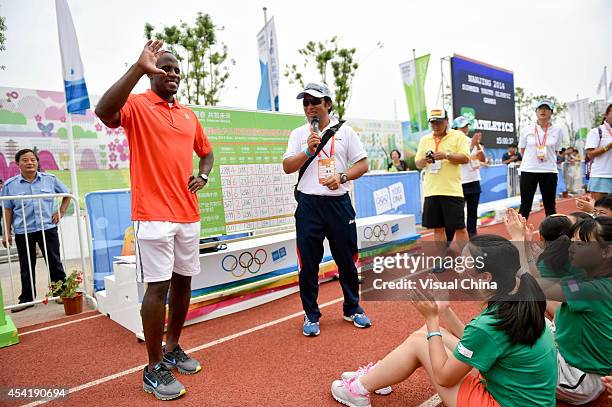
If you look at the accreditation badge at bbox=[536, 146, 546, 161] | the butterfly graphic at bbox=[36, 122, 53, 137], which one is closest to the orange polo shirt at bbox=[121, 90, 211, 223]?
the accreditation badge at bbox=[536, 146, 546, 161]

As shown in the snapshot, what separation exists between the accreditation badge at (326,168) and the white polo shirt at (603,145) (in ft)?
12.4

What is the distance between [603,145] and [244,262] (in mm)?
4558

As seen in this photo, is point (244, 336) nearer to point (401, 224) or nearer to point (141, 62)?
point (141, 62)

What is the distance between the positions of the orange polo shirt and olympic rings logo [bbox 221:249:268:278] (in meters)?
1.55

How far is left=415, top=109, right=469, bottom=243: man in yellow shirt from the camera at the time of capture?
469 centimetres

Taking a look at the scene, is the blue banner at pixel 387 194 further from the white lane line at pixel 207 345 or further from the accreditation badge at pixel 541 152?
the white lane line at pixel 207 345

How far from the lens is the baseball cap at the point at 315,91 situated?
133 inches

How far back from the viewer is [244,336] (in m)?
3.57

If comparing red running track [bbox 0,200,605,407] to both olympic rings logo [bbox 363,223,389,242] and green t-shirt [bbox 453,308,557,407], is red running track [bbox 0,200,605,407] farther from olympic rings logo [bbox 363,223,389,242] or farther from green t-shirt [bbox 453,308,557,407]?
olympic rings logo [bbox 363,223,389,242]

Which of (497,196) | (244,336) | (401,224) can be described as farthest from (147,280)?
(497,196)

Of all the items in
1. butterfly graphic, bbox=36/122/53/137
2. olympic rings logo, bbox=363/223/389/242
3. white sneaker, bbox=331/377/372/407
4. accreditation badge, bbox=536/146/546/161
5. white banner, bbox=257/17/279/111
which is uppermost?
white banner, bbox=257/17/279/111

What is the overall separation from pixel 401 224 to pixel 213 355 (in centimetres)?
392

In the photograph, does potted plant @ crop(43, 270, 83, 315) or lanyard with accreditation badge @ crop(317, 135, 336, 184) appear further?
potted plant @ crop(43, 270, 83, 315)

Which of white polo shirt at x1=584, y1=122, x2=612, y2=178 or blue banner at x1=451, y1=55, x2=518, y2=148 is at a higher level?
blue banner at x1=451, y1=55, x2=518, y2=148
